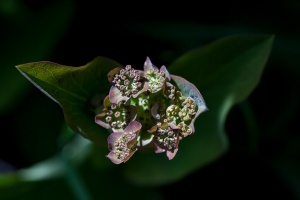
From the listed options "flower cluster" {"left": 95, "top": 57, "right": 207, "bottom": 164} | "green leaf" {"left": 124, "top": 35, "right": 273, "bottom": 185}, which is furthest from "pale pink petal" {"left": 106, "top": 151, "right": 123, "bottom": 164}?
"green leaf" {"left": 124, "top": 35, "right": 273, "bottom": 185}

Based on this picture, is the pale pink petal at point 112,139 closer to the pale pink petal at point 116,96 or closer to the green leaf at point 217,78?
the pale pink petal at point 116,96

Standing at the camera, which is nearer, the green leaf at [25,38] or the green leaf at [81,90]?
the green leaf at [81,90]

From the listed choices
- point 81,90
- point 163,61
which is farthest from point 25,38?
point 81,90

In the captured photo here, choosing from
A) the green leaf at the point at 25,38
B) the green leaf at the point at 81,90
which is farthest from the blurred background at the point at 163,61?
the green leaf at the point at 81,90

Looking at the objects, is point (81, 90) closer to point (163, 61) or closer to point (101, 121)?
point (101, 121)

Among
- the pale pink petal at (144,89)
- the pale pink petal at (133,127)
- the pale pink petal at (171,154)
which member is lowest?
the pale pink petal at (171,154)

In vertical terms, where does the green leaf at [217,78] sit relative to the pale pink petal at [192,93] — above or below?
below

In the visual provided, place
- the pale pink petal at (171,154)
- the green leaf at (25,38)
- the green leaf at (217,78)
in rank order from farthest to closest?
the green leaf at (25,38)
the green leaf at (217,78)
the pale pink petal at (171,154)
